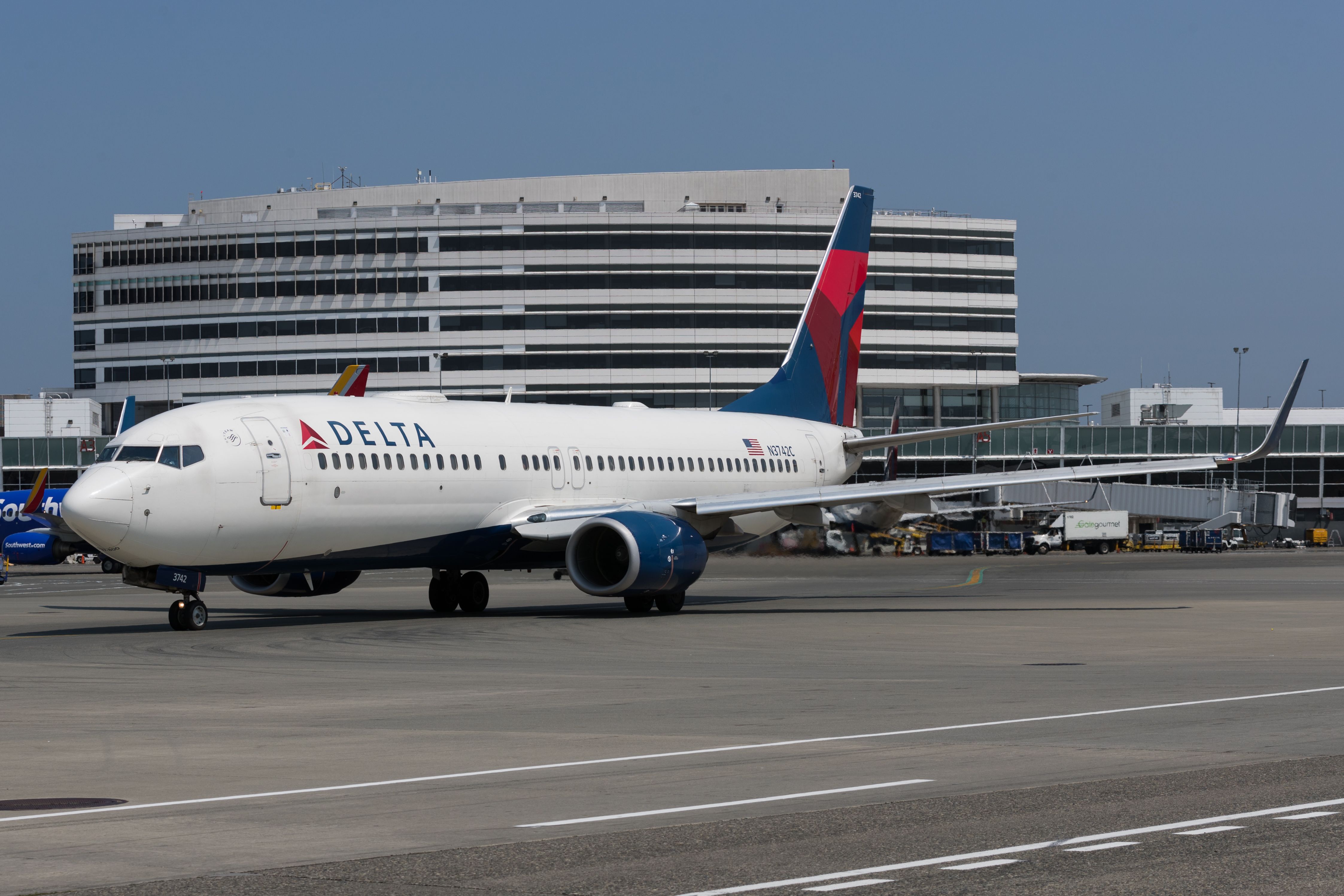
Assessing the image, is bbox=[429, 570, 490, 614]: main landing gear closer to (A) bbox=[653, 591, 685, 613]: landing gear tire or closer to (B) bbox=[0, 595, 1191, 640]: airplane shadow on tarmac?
(B) bbox=[0, 595, 1191, 640]: airplane shadow on tarmac

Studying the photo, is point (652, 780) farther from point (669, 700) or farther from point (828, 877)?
point (669, 700)

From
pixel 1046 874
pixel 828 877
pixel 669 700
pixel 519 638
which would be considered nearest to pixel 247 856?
pixel 828 877

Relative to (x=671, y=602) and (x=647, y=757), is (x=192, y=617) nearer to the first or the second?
(x=671, y=602)

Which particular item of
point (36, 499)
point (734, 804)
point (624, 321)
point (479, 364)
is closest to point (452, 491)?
point (734, 804)

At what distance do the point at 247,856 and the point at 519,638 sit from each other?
17.9m

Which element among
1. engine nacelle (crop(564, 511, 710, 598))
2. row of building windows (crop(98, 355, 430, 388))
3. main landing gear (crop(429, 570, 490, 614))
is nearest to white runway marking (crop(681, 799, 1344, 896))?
engine nacelle (crop(564, 511, 710, 598))

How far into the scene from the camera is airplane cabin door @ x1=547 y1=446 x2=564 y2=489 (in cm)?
3456

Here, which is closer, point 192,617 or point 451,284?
point 192,617

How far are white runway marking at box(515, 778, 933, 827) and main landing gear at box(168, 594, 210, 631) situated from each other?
19.4 m

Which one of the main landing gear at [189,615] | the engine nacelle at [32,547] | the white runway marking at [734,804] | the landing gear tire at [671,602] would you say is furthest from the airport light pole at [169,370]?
the white runway marking at [734,804]

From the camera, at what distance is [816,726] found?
14.9m

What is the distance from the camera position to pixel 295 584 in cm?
3353

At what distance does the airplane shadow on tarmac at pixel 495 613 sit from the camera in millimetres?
30562

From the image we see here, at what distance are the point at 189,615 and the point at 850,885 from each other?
22.3 metres
